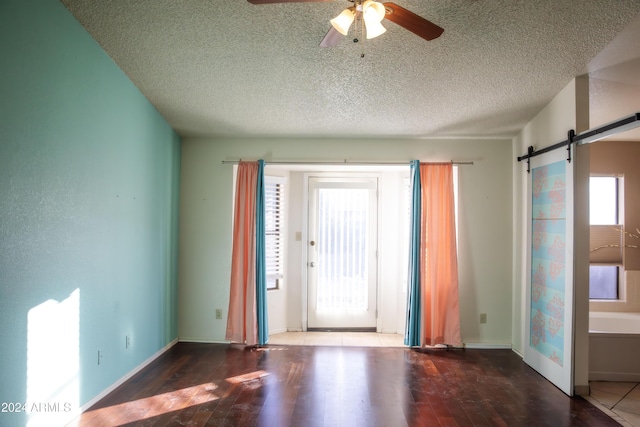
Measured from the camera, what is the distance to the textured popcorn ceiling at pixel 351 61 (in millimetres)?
2541

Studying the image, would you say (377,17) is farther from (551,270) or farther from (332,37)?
(551,270)

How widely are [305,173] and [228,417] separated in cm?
321

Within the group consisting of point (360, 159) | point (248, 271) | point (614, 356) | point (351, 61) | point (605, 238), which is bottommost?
point (614, 356)

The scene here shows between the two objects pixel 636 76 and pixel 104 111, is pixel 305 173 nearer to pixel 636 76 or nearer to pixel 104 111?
pixel 104 111

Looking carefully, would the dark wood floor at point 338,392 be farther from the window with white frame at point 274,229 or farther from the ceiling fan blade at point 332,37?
the ceiling fan blade at point 332,37

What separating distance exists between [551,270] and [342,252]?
249 cm

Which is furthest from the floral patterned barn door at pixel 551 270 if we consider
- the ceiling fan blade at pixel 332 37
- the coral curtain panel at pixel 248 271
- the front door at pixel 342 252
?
the coral curtain panel at pixel 248 271

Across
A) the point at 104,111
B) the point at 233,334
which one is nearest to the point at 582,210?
the point at 233,334

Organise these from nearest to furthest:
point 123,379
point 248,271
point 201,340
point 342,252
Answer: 1. point 123,379
2. point 248,271
3. point 201,340
4. point 342,252

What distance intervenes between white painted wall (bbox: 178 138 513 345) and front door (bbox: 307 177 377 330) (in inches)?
29.2

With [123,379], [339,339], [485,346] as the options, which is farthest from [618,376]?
[123,379]

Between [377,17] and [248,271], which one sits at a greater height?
[377,17]

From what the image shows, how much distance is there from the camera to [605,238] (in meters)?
4.77

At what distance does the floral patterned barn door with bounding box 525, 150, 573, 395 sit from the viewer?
129 inches
